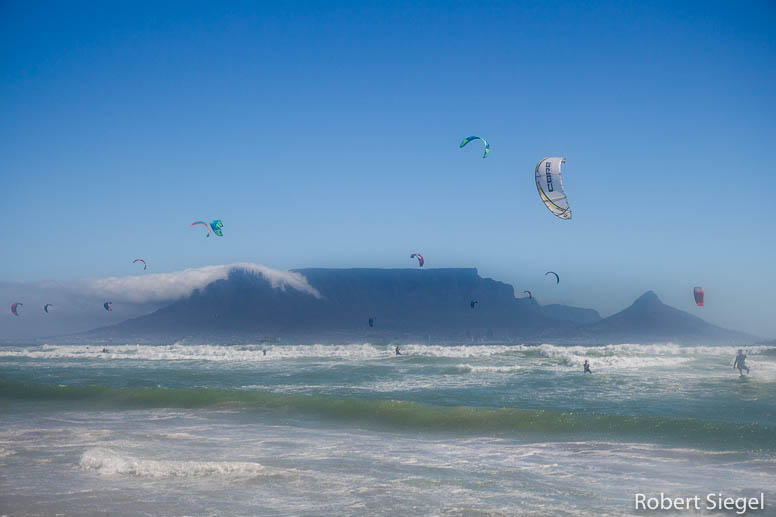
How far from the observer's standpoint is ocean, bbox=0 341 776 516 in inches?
270

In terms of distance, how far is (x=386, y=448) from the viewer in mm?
9984

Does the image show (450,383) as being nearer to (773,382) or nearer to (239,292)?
(773,382)

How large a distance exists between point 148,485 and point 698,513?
6.20 m

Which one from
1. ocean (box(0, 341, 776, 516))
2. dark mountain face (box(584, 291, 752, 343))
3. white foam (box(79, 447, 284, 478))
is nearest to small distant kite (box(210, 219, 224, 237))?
ocean (box(0, 341, 776, 516))

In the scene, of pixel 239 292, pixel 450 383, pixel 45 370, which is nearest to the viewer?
pixel 450 383

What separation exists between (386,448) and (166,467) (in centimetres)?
345

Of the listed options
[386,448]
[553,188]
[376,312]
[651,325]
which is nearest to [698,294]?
[553,188]

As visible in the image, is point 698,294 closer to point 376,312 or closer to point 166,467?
point 166,467

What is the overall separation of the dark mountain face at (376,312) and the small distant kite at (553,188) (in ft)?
260

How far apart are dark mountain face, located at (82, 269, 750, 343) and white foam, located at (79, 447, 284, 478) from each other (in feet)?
288

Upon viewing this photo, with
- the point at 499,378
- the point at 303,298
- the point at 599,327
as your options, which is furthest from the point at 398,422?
the point at 303,298

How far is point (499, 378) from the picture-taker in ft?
71.4

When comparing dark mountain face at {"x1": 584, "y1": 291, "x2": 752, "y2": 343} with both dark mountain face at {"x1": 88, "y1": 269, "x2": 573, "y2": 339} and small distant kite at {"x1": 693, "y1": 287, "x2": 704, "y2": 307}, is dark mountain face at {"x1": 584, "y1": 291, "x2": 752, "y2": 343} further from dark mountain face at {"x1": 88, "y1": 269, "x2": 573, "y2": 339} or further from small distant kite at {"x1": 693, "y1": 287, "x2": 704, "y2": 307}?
small distant kite at {"x1": 693, "y1": 287, "x2": 704, "y2": 307}

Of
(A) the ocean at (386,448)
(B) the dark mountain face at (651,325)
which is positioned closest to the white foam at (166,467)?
(A) the ocean at (386,448)
